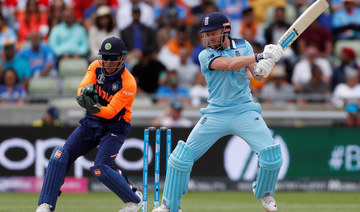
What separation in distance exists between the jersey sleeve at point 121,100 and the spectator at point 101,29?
6791 mm

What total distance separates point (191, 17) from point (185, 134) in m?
Answer: 4.74

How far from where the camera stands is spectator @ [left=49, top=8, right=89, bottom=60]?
15070 mm

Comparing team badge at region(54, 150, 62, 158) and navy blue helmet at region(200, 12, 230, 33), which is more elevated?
navy blue helmet at region(200, 12, 230, 33)

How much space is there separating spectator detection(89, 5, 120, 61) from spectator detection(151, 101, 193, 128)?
2.33 metres

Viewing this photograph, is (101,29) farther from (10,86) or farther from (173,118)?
(173,118)

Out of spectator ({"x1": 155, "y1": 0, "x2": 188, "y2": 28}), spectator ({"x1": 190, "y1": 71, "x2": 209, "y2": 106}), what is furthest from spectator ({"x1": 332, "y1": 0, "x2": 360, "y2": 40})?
spectator ({"x1": 190, "y1": 71, "x2": 209, "y2": 106})

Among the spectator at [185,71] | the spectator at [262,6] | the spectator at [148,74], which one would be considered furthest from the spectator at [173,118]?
the spectator at [262,6]

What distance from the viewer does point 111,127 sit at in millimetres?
8172

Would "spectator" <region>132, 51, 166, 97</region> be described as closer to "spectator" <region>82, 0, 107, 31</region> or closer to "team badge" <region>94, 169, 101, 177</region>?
"spectator" <region>82, 0, 107, 31</region>

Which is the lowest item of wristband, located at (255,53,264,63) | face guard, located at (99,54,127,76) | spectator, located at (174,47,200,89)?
spectator, located at (174,47,200,89)

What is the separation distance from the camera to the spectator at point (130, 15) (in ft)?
52.6

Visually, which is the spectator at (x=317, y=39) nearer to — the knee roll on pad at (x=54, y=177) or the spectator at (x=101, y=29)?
the spectator at (x=101, y=29)

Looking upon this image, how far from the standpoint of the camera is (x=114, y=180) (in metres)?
8.02

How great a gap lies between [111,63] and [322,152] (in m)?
6.26
